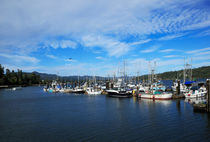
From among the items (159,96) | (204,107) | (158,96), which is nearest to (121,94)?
(158,96)

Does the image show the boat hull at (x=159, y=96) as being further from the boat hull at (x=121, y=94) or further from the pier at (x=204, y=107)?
the pier at (x=204, y=107)

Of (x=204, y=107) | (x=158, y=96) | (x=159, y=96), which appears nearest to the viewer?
(x=204, y=107)

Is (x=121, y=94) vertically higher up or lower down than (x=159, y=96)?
lower down

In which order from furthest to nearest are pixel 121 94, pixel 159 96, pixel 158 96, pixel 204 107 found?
pixel 121 94, pixel 158 96, pixel 159 96, pixel 204 107

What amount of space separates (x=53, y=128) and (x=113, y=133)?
397 inches

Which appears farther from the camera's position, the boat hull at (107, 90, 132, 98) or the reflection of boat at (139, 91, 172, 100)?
the boat hull at (107, 90, 132, 98)

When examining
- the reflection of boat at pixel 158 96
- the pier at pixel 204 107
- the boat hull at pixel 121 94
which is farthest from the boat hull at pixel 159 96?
the pier at pixel 204 107

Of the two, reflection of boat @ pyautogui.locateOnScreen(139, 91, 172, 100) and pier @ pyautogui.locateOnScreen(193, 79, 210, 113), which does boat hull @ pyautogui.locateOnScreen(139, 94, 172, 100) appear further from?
pier @ pyautogui.locateOnScreen(193, 79, 210, 113)

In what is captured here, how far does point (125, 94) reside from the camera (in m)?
75.2

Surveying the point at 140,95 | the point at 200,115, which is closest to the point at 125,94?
the point at 140,95

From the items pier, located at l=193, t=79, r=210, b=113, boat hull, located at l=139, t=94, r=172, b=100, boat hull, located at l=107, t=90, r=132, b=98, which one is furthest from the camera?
boat hull, located at l=107, t=90, r=132, b=98

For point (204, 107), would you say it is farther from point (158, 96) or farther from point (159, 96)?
point (158, 96)

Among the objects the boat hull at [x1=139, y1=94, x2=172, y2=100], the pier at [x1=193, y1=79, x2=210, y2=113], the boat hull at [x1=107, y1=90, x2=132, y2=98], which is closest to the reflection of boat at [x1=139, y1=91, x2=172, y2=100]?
the boat hull at [x1=139, y1=94, x2=172, y2=100]

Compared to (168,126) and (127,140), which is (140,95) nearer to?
(168,126)
